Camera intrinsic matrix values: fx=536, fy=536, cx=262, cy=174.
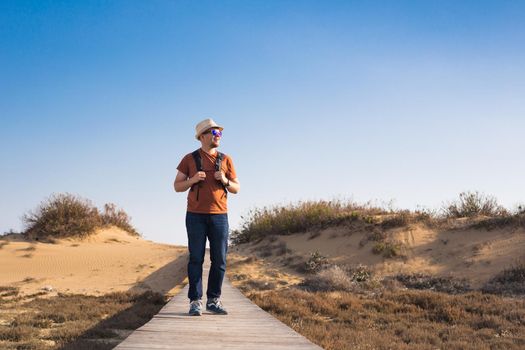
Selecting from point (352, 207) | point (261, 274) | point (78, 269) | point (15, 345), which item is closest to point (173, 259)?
point (78, 269)

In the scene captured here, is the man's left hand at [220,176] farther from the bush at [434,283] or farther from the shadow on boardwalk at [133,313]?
the bush at [434,283]

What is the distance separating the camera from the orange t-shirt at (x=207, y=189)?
22.5ft

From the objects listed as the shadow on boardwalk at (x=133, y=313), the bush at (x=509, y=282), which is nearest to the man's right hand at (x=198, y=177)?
the shadow on boardwalk at (x=133, y=313)

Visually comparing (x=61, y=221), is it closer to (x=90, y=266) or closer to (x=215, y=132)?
(x=90, y=266)

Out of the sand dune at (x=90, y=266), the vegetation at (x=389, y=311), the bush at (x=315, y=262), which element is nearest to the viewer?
the vegetation at (x=389, y=311)

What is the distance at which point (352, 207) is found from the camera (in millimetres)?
23781

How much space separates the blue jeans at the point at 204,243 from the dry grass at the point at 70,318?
1974mm

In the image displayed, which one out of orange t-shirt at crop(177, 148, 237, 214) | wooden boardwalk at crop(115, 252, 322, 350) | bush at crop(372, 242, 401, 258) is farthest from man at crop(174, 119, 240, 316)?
bush at crop(372, 242, 401, 258)

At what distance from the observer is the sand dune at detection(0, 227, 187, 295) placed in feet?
59.2

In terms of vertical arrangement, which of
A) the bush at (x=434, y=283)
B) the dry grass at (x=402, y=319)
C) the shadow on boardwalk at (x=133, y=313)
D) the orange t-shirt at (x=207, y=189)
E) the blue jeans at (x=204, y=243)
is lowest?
the dry grass at (x=402, y=319)

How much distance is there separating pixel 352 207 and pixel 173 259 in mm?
8120

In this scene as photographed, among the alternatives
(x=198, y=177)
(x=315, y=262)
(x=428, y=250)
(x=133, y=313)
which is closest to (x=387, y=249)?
(x=428, y=250)

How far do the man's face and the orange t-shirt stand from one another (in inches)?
5.6

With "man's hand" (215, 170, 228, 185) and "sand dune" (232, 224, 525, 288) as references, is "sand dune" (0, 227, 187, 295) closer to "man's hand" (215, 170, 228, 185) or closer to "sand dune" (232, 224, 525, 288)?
"sand dune" (232, 224, 525, 288)
